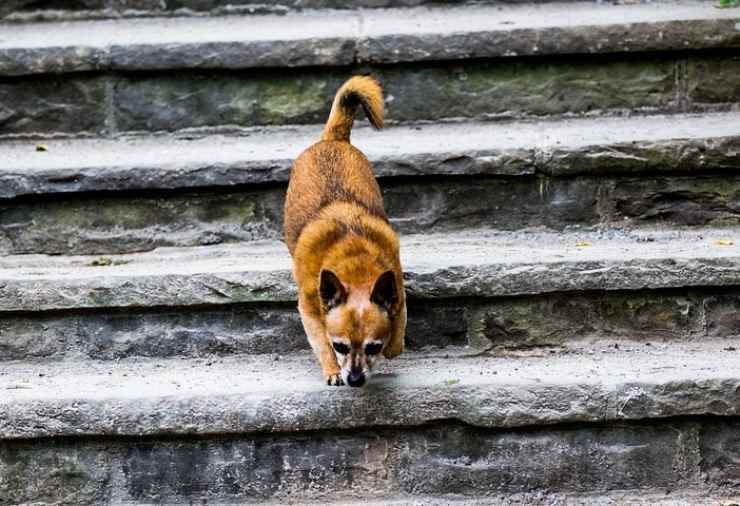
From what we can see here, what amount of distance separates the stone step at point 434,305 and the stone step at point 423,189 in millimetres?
416

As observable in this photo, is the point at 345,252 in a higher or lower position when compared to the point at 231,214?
lower

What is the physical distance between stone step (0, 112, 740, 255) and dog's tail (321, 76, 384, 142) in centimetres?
18

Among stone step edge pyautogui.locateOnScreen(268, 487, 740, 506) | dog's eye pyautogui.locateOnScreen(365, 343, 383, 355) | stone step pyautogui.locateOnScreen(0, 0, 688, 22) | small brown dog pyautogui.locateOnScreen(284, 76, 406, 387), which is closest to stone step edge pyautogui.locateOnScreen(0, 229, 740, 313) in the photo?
small brown dog pyautogui.locateOnScreen(284, 76, 406, 387)

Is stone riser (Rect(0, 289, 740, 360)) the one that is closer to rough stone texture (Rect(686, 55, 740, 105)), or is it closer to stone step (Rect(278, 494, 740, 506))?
stone step (Rect(278, 494, 740, 506))

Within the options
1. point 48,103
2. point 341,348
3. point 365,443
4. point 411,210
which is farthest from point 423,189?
point 48,103

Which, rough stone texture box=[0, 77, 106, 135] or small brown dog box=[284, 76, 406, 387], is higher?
rough stone texture box=[0, 77, 106, 135]

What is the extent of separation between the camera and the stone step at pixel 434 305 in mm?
4234

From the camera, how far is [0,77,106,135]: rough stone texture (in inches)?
204

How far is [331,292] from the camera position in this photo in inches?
153

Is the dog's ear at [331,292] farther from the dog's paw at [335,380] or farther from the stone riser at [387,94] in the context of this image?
the stone riser at [387,94]

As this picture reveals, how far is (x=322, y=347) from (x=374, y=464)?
44cm

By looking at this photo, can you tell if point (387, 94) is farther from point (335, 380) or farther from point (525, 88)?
point (335, 380)

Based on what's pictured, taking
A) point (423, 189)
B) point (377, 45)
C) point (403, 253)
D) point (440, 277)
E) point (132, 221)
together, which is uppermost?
point (377, 45)

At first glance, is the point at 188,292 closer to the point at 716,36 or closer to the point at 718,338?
the point at 718,338
